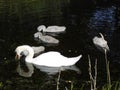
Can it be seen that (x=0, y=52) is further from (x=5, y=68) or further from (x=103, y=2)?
(x=103, y=2)

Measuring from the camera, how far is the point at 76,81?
11.3 meters

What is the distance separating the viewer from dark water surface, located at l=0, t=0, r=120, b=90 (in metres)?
11.4

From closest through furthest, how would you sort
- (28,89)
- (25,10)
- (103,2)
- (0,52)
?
(28,89) → (0,52) → (25,10) → (103,2)

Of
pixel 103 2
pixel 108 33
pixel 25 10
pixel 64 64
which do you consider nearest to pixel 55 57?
pixel 64 64

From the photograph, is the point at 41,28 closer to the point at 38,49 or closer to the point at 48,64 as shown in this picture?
the point at 38,49

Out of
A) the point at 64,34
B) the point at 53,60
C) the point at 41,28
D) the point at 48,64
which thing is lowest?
the point at 64,34

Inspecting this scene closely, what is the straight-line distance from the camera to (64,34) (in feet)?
58.3

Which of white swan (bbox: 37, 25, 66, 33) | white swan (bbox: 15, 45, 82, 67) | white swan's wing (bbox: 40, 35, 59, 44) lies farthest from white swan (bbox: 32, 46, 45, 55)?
white swan (bbox: 37, 25, 66, 33)

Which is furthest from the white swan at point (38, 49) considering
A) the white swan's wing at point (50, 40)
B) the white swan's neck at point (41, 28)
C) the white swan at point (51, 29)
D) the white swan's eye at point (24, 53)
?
the white swan's neck at point (41, 28)

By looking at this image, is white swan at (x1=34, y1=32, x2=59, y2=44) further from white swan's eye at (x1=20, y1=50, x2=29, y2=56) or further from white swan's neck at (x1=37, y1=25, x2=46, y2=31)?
white swan's eye at (x1=20, y1=50, x2=29, y2=56)

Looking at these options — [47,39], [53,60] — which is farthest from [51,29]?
[53,60]

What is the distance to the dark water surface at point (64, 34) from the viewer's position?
11.4 metres

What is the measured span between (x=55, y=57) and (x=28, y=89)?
2762 mm

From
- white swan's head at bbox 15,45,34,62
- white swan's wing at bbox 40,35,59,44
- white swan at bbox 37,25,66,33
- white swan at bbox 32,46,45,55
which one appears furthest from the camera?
white swan at bbox 37,25,66,33
